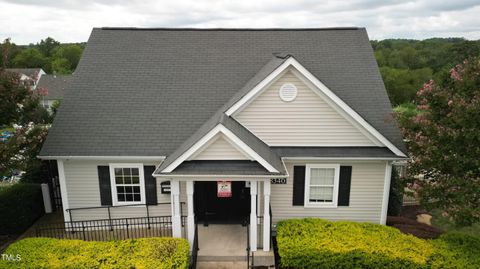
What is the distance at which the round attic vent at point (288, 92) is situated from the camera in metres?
12.2

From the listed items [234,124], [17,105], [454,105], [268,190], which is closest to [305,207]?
[268,190]

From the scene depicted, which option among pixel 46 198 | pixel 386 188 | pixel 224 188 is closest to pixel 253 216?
pixel 224 188

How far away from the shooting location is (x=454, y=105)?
9.41 metres

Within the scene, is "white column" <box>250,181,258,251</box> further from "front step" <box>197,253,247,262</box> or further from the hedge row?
the hedge row

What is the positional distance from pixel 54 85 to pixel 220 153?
61.4 meters

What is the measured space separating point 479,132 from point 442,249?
3871mm

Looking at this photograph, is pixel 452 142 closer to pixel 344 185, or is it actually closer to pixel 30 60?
pixel 344 185

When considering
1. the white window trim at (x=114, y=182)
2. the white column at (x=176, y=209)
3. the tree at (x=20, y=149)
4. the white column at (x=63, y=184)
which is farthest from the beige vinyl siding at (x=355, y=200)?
the tree at (x=20, y=149)

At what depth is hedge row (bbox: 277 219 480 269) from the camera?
9.96 m

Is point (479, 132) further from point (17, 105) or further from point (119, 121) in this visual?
point (17, 105)

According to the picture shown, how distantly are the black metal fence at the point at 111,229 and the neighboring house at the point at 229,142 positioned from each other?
1.21 ft

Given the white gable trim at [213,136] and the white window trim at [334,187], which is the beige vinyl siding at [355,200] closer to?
the white window trim at [334,187]

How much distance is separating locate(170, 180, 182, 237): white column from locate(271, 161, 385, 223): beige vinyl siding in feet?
12.1

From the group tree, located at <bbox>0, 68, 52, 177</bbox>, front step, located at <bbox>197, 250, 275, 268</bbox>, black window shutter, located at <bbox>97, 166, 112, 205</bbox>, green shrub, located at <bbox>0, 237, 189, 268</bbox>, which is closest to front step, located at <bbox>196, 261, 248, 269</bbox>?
front step, located at <bbox>197, 250, 275, 268</bbox>
